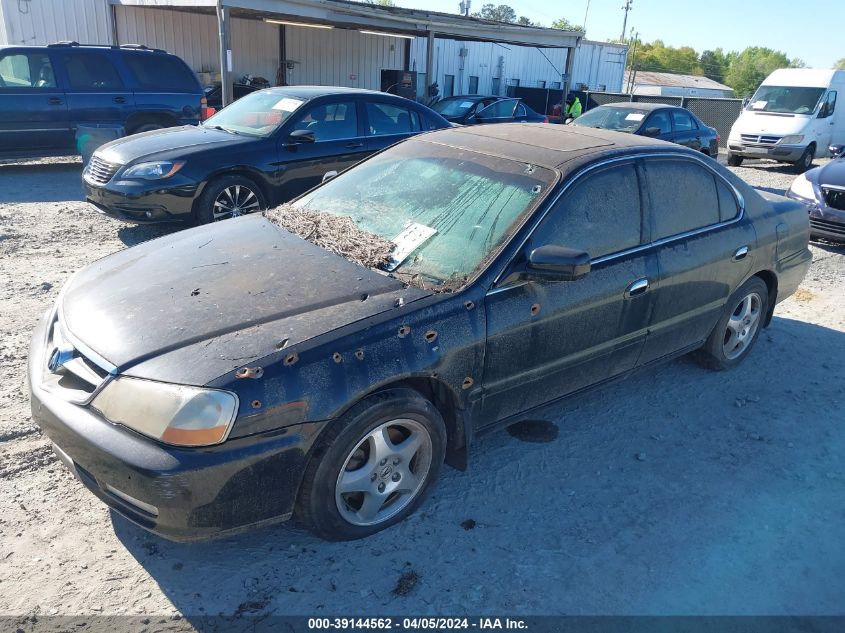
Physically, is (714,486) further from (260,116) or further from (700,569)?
(260,116)

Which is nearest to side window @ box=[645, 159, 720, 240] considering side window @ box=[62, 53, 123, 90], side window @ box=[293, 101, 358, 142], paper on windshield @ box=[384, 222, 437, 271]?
paper on windshield @ box=[384, 222, 437, 271]

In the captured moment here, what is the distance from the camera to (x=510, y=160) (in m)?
3.66

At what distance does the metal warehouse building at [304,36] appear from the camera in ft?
52.3

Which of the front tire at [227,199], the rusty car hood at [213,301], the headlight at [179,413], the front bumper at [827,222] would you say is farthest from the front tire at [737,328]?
the front tire at [227,199]

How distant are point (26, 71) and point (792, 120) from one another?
620 inches

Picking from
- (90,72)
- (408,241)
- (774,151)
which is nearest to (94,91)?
(90,72)

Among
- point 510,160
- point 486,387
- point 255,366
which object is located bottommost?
point 486,387

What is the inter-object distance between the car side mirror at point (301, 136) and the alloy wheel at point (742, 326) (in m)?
4.71

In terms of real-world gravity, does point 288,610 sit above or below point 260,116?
below

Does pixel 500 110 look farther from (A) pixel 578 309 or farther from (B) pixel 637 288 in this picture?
(A) pixel 578 309

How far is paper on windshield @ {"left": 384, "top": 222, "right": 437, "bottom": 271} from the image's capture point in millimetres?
3287

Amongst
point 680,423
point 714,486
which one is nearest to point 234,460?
point 714,486

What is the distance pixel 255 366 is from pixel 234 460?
349 mm

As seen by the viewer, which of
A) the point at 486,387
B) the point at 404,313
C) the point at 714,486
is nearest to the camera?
the point at 404,313
